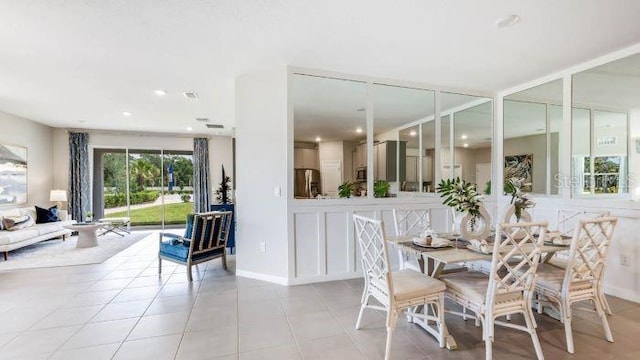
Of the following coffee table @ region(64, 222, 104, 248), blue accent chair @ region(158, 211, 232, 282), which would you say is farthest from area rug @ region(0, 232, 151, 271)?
blue accent chair @ region(158, 211, 232, 282)

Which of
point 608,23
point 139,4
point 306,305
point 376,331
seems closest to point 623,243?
point 608,23

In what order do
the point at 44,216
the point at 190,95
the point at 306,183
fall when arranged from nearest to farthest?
1. the point at 306,183
2. the point at 190,95
3. the point at 44,216

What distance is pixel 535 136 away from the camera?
446 cm

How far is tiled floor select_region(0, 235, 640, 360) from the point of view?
2160mm

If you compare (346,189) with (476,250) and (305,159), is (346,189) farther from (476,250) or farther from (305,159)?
(476,250)

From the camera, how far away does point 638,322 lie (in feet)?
8.47

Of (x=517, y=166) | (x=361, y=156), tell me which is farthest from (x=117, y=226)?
(x=517, y=166)

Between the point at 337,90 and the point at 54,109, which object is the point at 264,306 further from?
the point at 54,109

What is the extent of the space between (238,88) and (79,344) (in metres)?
3.11

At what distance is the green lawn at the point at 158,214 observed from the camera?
7970 millimetres

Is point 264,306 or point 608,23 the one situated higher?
point 608,23

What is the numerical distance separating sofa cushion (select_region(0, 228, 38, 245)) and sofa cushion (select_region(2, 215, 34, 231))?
0.47 ft

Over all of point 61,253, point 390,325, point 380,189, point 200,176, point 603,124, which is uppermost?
point 603,124

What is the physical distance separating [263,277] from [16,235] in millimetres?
4633
